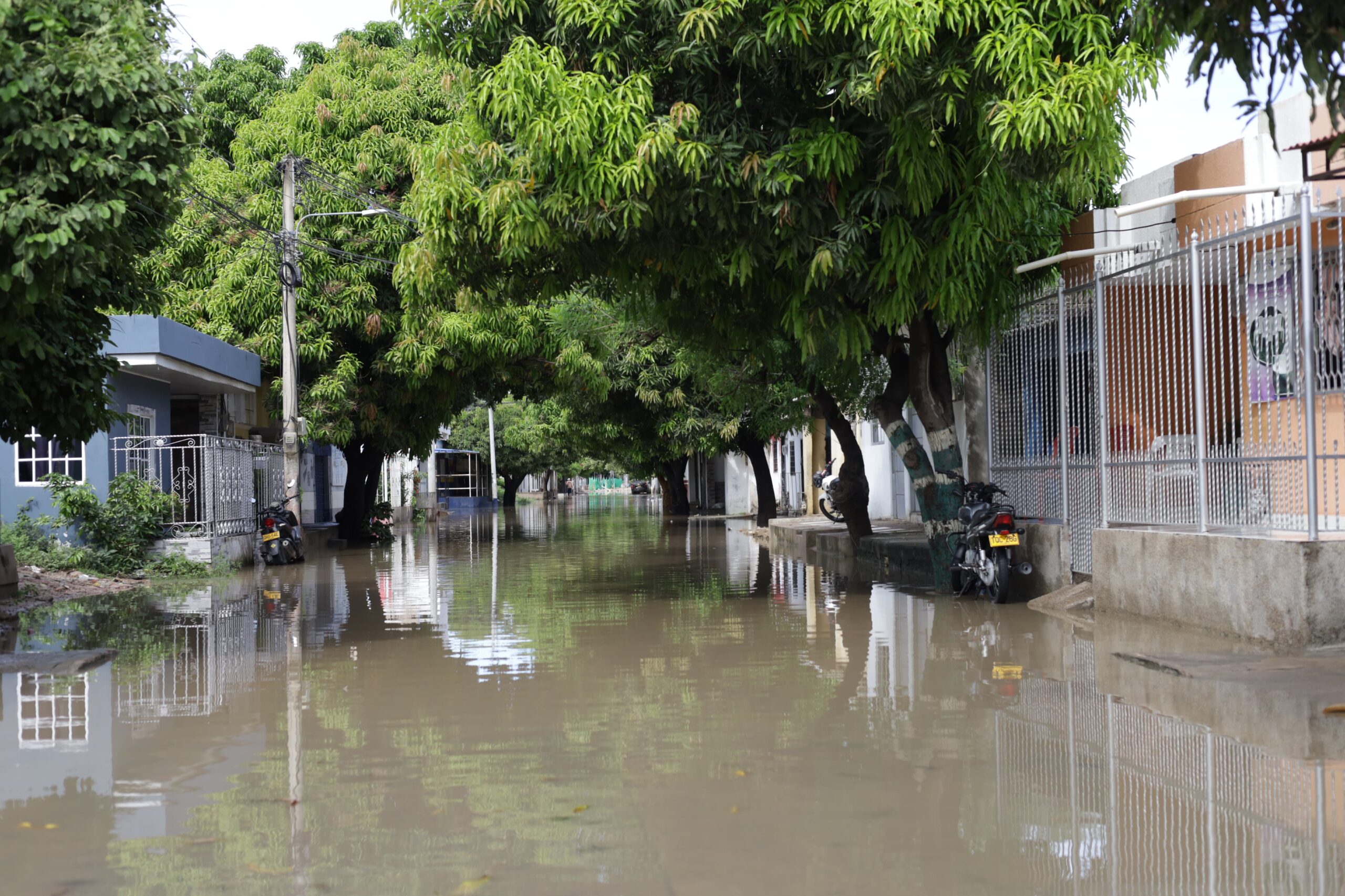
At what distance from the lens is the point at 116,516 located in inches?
738

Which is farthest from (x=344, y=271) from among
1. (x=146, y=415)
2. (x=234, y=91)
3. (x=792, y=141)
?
(x=792, y=141)

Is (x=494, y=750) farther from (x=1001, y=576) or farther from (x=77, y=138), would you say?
(x=1001, y=576)

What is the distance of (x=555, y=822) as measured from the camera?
502 cm

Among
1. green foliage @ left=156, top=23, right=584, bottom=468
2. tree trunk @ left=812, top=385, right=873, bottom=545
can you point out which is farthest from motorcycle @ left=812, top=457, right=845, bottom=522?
green foliage @ left=156, top=23, right=584, bottom=468

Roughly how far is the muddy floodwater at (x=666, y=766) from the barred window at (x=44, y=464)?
31.0 feet

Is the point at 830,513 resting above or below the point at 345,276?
below

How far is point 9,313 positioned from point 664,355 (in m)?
25.9

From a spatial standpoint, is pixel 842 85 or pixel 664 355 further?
pixel 664 355

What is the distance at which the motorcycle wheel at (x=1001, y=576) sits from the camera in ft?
40.6

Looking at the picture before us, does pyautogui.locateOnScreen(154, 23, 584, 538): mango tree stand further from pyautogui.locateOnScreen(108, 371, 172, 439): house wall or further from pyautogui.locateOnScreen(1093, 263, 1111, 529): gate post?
pyautogui.locateOnScreen(1093, 263, 1111, 529): gate post

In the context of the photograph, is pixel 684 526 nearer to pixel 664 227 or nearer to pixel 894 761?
pixel 664 227

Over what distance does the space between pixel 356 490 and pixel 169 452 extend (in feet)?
26.8

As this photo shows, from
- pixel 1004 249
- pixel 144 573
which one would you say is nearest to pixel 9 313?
pixel 1004 249

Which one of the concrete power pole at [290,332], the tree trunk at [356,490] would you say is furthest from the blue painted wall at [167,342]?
the tree trunk at [356,490]
